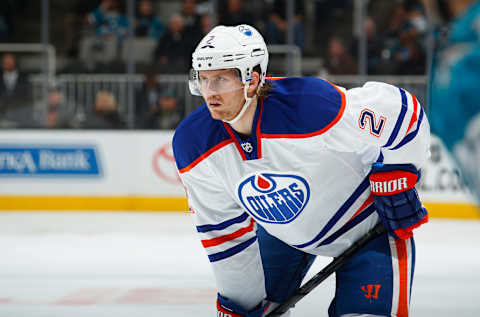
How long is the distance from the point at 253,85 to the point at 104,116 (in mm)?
4373

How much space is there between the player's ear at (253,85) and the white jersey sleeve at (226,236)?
258mm

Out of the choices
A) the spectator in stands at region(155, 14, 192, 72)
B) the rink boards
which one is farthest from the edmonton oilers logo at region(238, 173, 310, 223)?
the spectator in stands at region(155, 14, 192, 72)

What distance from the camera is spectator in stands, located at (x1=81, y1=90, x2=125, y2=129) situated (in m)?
6.14

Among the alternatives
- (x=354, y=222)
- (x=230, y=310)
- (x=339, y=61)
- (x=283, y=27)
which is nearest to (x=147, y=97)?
(x=283, y=27)

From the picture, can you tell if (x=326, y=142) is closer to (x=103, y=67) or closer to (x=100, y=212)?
(x=100, y=212)

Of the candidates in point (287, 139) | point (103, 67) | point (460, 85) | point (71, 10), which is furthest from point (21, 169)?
point (460, 85)

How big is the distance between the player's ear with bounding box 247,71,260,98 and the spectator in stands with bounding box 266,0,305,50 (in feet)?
14.7

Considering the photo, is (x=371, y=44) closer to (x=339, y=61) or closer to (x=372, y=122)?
(x=339, y=61)

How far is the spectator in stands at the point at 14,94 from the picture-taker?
618 centimetres

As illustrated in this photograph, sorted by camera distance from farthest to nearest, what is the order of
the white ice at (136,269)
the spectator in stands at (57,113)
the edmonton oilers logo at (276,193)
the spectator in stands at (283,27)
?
the spectator in stands at (283,27) → the spectator in stands at (57,113) → the white ice at (136,269) → the edmonton oilers logo at (276,193)

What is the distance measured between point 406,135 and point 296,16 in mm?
4584

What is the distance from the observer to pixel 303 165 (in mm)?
1993

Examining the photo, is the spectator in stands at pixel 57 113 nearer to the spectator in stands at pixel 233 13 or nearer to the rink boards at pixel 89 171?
the rink boards at pixel 89 171

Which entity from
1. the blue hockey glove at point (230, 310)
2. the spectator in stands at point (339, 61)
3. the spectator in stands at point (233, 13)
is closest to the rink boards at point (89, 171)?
the spectator in stands at point (233, 13)
